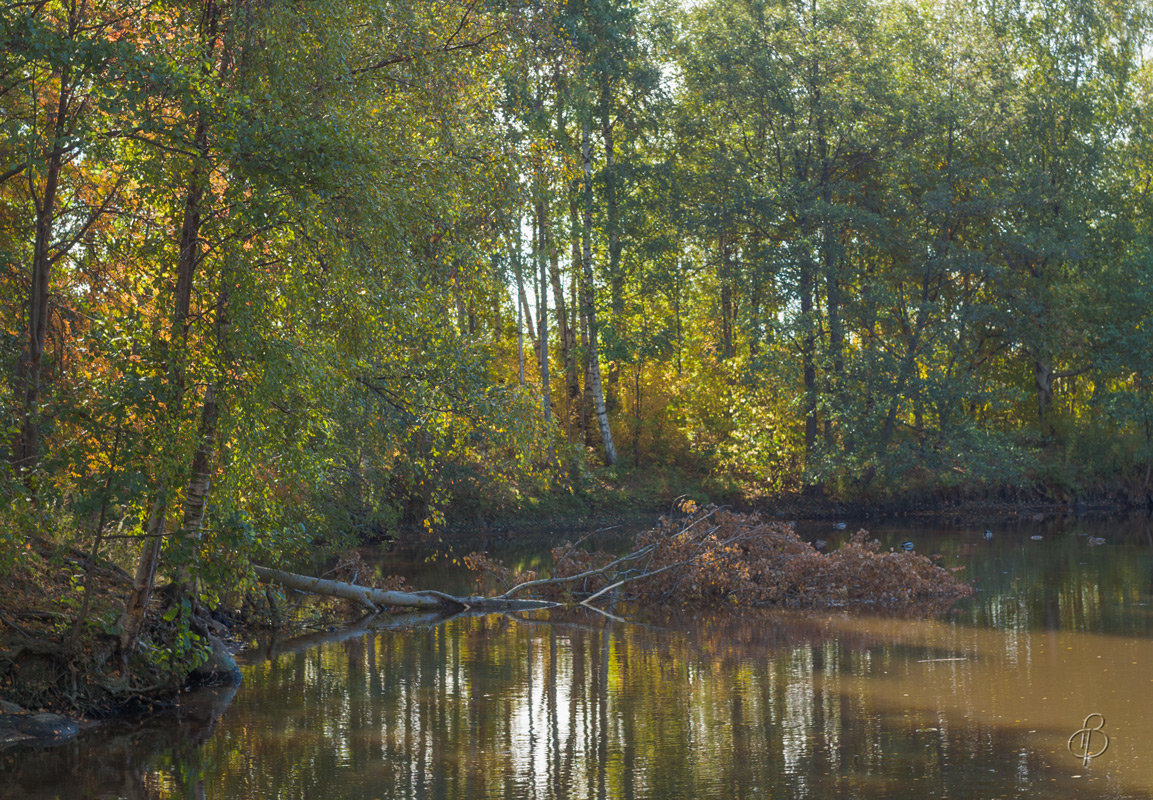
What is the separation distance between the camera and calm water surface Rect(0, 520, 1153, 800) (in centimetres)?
841

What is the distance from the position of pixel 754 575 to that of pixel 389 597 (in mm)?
5762

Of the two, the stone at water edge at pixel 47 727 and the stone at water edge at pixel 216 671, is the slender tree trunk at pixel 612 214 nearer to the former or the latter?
the stone at water edge at pixel 216 671

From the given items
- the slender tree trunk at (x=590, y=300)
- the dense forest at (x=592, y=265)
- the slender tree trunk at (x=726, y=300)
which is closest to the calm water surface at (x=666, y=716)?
the dense forest at (x=592, y=265)

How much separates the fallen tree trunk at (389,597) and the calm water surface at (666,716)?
2.95ft

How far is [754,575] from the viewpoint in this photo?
18.0 m

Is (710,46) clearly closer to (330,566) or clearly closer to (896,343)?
(896,343)

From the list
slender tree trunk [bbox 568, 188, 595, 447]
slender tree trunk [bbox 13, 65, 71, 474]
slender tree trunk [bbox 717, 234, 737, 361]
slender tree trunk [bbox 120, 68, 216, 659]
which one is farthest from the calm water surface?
slender tree trunk [bbox 717, 234, 737, 361]

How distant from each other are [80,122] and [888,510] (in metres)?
28.7

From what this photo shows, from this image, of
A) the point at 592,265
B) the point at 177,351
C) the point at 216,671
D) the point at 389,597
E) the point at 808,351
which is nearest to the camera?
the point at 177,351

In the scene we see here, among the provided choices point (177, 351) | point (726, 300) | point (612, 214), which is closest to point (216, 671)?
point (177, 351)

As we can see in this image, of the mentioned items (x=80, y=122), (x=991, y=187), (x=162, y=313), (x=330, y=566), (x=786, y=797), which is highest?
(x=991, y=187)

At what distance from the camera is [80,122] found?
31.6 feet

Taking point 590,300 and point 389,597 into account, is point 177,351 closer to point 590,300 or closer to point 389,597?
point 389,597

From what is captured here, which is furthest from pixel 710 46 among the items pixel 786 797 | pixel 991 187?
pixel 786 797
